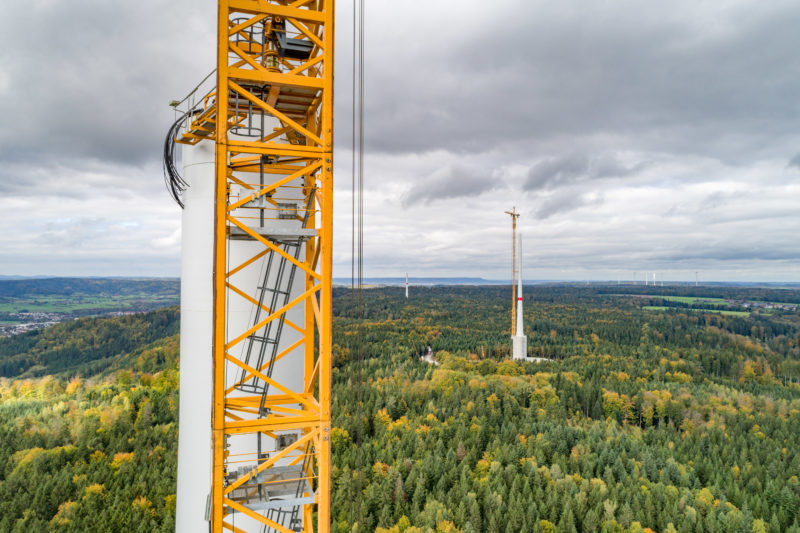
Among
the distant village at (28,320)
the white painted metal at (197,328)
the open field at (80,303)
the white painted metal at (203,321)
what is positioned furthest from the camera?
the open field at (80,303)

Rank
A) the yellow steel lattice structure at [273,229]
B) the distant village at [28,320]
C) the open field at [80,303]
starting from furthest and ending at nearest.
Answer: the open field at [80,303] → the distant village at [28,320] → the yellow steel lattice structure at [273,229]

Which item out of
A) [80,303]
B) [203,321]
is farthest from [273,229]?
[80,303]

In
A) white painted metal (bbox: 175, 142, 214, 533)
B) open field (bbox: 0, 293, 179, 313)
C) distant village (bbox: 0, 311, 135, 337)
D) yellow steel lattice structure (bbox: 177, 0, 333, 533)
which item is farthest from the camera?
open field (bbox: 0, 293, 179, 313)

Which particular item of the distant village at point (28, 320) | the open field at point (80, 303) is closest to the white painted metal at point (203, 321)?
the distant village at point (28, 320)

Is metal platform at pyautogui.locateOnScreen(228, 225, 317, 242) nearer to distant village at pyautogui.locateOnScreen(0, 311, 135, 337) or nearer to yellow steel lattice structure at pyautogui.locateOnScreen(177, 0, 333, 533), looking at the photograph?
yellow steel lattice structure at pyautogui.locateOnScreen(177, 0, 333, 533)

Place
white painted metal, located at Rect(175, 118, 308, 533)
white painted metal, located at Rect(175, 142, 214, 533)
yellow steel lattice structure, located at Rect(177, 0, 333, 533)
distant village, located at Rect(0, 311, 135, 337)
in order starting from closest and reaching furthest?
yellow steel lattice structure, located at Rect(177, 0, 333, 533) < white painted metal, located at Rect(175, 118, 308, 533) < white painted metal, located at Rect(175, 142, 214, 533) < distant village, located at Rect(0, 311, 135, 337)

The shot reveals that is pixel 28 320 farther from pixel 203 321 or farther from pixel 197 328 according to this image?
pixel 203 321

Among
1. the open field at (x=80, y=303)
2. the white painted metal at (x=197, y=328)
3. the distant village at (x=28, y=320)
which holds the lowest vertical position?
the distant village at (x=28, y=320)

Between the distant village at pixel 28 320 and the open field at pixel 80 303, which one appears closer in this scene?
the distant village at pixel 28 320

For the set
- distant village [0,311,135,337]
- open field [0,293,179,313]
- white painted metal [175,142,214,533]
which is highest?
white painted metal [175,142,214,533]

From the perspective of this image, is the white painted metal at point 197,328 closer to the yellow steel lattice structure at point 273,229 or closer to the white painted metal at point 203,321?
the white painted metal at point 203,321

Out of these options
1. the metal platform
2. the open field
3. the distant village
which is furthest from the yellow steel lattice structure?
the open field

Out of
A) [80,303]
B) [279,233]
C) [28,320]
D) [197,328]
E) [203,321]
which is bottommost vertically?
[28,320]

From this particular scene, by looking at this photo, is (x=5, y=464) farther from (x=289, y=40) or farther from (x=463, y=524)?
(x=289, y=40)
